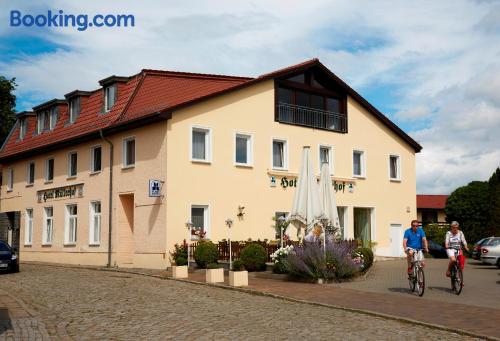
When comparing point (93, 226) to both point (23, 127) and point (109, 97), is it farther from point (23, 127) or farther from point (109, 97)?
point (23, 127)

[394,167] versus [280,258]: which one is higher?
[394,167]

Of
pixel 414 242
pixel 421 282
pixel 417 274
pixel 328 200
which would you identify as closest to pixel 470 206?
pixel 328 200

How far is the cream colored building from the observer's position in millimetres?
24125

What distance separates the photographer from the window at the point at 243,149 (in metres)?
26.0

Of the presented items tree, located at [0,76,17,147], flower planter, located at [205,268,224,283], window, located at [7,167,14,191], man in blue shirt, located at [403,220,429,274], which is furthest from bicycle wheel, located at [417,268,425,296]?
tree, located at [0,76,17,147]

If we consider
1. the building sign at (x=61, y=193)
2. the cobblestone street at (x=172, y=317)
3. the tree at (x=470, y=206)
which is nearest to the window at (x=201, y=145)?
the building sign at (x=61, y=193)

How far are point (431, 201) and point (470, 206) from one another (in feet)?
57.6

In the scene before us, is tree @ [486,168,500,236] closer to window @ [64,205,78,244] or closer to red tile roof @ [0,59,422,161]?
red tile roof @ [0,59,422,161]

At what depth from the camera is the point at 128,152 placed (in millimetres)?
25922

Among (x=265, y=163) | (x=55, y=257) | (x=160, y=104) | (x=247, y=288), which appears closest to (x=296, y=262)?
(x=247, y=288)

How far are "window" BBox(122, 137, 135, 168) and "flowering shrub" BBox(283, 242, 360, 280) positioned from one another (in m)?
9.60

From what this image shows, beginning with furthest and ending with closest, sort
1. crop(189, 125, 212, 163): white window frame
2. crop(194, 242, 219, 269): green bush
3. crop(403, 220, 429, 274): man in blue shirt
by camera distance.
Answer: crop(189, 125, 212, 163): white window frame
crop(194, 242, 219, 269): green bush
crop(403, 220, 429, 274): man in blue shirt

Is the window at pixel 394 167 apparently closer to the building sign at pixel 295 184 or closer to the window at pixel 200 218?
the building sign at pixel 295 184

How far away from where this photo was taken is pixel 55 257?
97.9 feet
